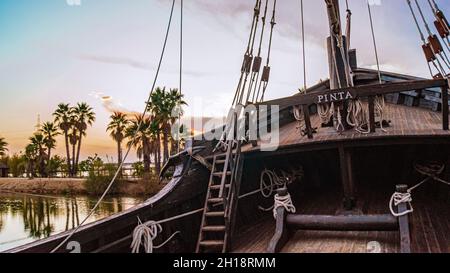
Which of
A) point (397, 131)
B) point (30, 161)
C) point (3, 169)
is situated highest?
point (30, 161)

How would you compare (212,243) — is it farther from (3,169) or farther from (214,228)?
(3,169)

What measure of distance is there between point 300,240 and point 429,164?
264 cm

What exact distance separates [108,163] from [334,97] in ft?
109

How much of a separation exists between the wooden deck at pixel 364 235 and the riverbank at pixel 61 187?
23.1m

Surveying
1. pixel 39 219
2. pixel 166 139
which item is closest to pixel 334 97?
pixel 39 219

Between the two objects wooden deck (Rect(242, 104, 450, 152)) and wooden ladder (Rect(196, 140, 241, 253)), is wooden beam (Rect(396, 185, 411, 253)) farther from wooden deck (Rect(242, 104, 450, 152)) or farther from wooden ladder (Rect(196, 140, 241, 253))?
wooden ladder (Rect(196, 140, 241, 253))

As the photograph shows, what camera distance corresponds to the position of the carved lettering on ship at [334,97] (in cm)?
514

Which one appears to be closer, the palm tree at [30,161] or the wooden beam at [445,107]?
the wooden beam at [445,107]

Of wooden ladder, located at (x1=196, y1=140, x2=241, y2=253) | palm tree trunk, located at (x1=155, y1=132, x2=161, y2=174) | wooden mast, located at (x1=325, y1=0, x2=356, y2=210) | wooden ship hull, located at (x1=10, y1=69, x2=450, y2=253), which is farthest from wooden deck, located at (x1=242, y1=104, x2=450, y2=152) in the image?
palm tree trunk, located at (x1=155, y1=132, x2=161, y2=174)

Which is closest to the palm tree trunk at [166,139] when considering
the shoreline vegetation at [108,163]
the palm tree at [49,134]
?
the shoreline vegetation at [108,163]

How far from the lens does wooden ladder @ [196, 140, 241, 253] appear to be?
14.4 ft

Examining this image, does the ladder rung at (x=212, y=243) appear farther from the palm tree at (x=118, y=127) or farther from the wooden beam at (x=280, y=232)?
the palm tree at (x=118, y=127)

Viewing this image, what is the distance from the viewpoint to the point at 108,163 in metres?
35.8

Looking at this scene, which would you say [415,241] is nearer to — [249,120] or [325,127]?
[325,127]
